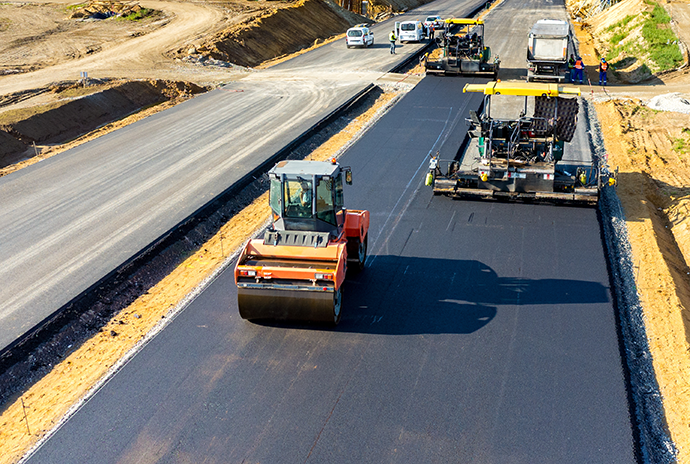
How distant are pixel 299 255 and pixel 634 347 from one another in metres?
5.54

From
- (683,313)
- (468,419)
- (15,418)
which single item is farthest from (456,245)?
(15,418)

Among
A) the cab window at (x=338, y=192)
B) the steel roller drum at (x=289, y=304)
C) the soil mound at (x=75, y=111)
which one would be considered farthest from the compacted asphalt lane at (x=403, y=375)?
the soil mound at (x=75, y=111)

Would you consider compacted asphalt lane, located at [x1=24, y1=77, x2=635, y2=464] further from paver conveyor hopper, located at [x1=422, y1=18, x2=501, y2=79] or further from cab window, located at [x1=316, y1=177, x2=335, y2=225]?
paver conveyor hopper, located at [x1=422, y1=18, x2=501, y2=79]

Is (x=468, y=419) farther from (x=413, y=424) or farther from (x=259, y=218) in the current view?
(x=259, y=218)

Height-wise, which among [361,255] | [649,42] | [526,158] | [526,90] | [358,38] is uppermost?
[649,42]

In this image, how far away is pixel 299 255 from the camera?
413 inches

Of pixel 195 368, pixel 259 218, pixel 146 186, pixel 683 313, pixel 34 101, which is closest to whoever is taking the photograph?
pixel 195 368

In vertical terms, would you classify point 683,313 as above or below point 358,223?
below

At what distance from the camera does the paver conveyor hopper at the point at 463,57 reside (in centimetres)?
3055

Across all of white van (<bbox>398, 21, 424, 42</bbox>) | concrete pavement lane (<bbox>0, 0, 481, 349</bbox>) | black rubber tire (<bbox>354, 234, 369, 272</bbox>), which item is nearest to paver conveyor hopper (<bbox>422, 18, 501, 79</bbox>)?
concrete pavement lane (<bbox>0, 0, 481, 349</bbox>)

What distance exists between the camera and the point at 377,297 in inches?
456

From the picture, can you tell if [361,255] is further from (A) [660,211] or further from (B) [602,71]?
(B) [602,71]

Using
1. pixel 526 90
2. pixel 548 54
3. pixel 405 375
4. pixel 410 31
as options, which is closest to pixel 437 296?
pixel 405 375

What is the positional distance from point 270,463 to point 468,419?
2618mm
